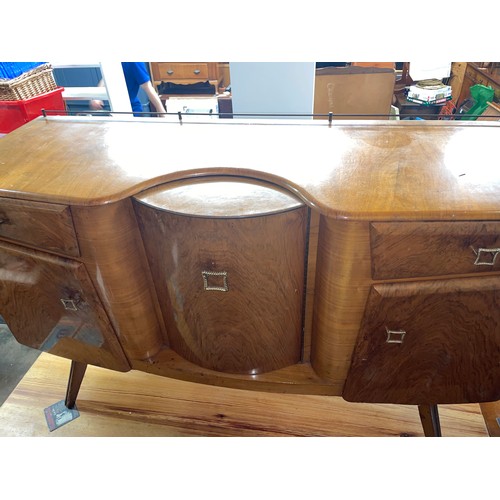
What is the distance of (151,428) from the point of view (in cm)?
115

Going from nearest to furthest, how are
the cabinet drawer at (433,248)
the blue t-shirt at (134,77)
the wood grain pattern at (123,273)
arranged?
the cabinet drawer at (433,248) < the wood grain pattern at (123,273) < the blue t-shirt at (134,77)

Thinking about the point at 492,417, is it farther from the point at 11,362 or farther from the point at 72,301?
the point at 11,362

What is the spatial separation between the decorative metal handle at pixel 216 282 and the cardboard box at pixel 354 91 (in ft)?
2.92

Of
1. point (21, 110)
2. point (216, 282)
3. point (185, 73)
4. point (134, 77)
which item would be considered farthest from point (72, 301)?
point (185, 73)

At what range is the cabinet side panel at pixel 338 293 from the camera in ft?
2.19

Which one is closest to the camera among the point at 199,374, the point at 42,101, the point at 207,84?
the point at 199,374

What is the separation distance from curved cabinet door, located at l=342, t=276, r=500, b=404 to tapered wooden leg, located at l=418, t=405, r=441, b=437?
126 mm

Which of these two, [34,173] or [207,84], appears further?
[207,84]

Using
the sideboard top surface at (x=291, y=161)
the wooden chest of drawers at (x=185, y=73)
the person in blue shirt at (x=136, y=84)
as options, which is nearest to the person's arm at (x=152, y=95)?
the person in blue shirt at (x=136, y=84)

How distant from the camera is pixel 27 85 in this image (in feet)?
4.80

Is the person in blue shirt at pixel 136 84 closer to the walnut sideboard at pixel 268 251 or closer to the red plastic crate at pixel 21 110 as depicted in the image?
the red plastic crate at pixel 21 110

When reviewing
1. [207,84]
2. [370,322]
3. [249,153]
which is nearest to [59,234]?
[249,153]

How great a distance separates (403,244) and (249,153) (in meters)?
0.35

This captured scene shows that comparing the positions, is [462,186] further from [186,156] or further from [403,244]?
[186,156]
